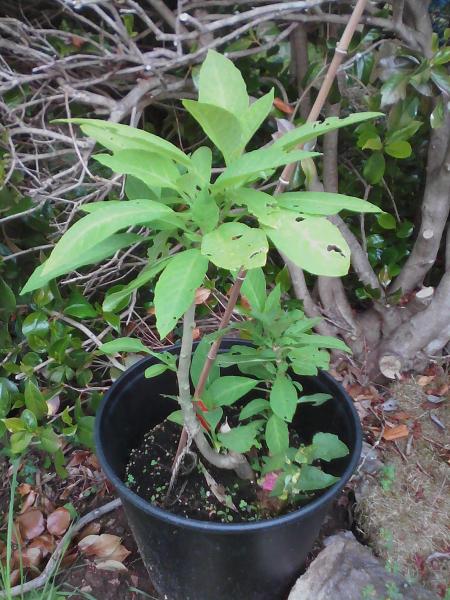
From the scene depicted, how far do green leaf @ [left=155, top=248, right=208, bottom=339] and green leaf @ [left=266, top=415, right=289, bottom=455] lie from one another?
469 mm

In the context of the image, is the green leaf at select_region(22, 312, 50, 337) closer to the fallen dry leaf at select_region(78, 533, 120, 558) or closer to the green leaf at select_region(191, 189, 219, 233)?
the fallen dry leaf at select_region(78, 533, 120, 558)

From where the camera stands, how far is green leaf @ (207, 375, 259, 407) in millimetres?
1099

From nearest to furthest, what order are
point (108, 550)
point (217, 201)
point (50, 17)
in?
point (217, 201) < point (108, 550) < point (50, 17)

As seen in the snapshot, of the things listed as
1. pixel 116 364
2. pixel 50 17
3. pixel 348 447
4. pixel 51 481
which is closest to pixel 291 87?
pixel 50 17

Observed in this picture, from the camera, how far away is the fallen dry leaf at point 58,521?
1.39 meters

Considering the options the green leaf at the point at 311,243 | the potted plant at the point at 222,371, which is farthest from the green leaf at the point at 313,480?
the green leaf at the point at 311,243

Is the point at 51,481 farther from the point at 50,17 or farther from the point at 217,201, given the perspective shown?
the point at 50,17

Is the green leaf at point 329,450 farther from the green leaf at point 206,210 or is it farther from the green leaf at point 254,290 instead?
the green leaf at point 206,210

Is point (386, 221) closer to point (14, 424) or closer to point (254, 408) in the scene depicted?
point (254, 408)

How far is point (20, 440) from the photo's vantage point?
1278 millimetres

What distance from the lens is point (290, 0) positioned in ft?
4.28

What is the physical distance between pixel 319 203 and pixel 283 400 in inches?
17.2

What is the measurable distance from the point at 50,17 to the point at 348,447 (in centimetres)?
140

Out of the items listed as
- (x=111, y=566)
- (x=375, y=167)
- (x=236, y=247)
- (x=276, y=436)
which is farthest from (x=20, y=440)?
(x=375, y=167)
